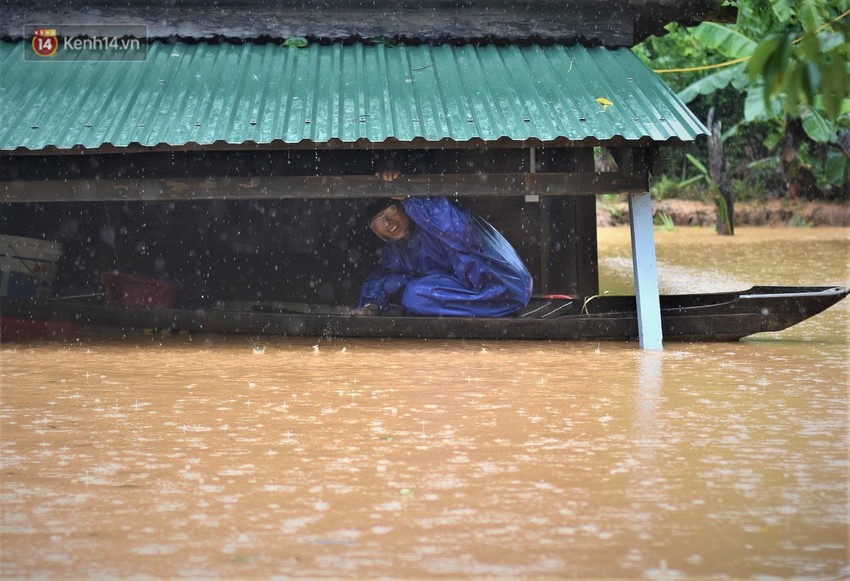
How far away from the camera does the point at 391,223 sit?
10125 mm

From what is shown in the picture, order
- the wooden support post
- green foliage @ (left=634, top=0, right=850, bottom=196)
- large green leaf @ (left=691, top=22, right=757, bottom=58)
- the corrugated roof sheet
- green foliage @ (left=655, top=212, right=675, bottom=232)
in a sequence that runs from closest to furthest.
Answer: green foliage @ (left=634, top=0, right=850, bottom=196)
the corrugated roof sheet
the wooden support post
large green leaf @ (left=691, top=22, right=757, bottom=58)
green foliage @ (left=655, top=212, right=675, bottom=232)

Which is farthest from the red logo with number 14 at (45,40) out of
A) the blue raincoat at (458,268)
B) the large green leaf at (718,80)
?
the large green leaf at (718,80)

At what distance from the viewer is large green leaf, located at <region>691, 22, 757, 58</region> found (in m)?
16.5

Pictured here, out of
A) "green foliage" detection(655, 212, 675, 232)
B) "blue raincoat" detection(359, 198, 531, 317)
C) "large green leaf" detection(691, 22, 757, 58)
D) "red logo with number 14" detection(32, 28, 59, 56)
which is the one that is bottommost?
"blue raincoat" detection(359, 198, 531, 317)

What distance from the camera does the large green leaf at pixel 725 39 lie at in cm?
1650

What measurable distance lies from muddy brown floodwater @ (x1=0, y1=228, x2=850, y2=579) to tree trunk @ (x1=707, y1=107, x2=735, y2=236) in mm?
16450

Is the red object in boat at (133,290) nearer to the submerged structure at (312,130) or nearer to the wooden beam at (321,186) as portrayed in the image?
the submerged structure at (312,130)

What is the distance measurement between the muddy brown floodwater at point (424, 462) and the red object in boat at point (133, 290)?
1.31 meters

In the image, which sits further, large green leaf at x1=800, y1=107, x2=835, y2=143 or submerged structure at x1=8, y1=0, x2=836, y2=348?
large green leaf at x1=800, y1=107, x2=835, y2=143

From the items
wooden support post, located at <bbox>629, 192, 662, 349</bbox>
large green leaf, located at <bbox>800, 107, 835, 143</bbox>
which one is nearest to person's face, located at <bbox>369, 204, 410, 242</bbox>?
wooden support post, located at <bbox>629, 192, 662, 349</bbox>

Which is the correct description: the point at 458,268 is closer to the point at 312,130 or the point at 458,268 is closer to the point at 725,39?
the point at 312,130

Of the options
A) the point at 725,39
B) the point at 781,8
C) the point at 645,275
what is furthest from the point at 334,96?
the point at 725,39

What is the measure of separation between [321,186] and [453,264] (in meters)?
1.64

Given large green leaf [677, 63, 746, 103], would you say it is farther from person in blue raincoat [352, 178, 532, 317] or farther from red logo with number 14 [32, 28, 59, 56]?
red logo with number 14 [32, 28, 59, 56]
